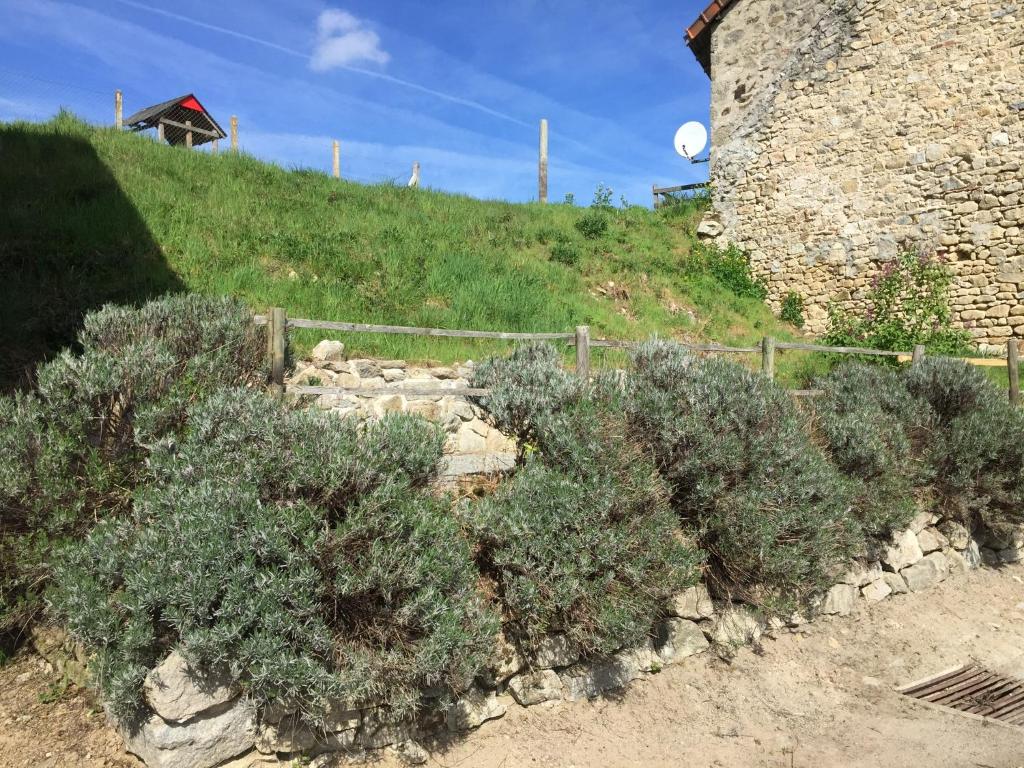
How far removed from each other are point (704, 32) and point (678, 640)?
13.5 metres

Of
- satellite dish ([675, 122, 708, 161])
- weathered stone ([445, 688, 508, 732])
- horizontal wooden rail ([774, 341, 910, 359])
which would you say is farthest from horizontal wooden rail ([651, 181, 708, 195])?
weathered stone ([445, 688, 508, 732])

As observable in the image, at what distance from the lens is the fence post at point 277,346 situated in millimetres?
4977

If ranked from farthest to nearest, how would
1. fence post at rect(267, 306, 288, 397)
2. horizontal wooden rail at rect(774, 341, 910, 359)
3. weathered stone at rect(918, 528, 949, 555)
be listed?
horizontal wooden rail at rect(774, 341, 910, 359) → weathered stone at rect(918, 528, 949, 555) → fence post at rect(267, 306, 288, 397)

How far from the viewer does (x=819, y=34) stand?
40.6 ft

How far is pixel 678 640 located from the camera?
16.1 feet

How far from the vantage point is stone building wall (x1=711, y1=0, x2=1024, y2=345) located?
34.2ft

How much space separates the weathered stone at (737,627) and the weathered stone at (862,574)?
1.24 metres

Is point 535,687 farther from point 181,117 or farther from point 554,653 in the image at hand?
point 181,117

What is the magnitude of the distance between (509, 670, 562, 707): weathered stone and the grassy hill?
348 centimetres

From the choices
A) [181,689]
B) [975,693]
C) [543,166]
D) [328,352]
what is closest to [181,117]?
[543,166]

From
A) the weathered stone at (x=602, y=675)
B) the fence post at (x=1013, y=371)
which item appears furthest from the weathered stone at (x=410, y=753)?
the fence post at (x=1013, y=371)

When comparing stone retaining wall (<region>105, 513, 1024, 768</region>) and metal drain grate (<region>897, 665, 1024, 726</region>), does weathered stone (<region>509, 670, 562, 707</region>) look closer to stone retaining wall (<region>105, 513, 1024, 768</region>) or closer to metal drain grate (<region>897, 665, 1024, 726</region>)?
stone retaining wall (<region>105, 513, 1024, 768</region>)

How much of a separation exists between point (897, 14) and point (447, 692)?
13.2 metres

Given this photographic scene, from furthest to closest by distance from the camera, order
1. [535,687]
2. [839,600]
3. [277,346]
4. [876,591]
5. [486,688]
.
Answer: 1. [876,591]
2. [839,600]
3. [277,346]
4. [535,687]
5. [486,688]
